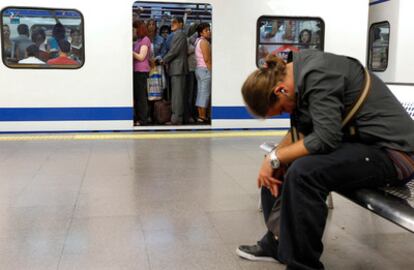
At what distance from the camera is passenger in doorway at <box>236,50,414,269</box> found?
201cm

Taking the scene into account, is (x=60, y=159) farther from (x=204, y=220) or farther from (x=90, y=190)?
(x=204, y=220)

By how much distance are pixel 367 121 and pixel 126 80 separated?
513 cm

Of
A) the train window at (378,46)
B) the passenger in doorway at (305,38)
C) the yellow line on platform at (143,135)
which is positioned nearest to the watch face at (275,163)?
the yellow line on platform at (143,135)

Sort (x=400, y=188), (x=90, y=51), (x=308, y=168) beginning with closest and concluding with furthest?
1. (x=308, y=168)
2. (x=400, y=188)
3. (x=90, y=51)

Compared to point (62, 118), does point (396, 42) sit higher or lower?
higher

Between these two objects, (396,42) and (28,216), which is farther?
(396,42)

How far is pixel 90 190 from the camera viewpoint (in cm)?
390

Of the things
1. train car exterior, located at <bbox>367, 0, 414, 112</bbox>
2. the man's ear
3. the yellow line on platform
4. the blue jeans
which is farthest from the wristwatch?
train car exterior, located at <bbox>367, 0, 414, 112</bbox>

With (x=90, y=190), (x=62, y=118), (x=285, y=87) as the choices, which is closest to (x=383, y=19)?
(x=62, y=118)

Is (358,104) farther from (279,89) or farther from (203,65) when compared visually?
(203,65)

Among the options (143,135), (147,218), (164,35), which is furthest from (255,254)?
(164,35)

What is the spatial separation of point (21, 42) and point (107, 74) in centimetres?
124

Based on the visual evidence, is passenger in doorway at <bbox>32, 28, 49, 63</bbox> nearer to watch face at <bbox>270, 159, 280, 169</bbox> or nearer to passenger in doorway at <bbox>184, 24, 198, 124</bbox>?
passenger in doorway at <bbox>184, 24, 198, 124</bbox>

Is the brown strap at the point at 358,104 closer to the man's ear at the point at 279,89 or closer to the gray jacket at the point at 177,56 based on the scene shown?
the man's ear at the point at 279,89
